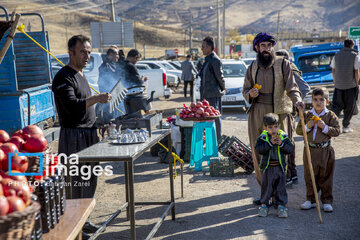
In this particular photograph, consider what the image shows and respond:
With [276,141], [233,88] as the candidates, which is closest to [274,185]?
[276,141]

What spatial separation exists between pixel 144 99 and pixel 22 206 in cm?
485

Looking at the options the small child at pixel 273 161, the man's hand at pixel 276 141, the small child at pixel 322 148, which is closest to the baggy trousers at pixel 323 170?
the small child at pixel 322 148

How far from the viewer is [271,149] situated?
5059 millimetres

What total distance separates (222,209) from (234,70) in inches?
441

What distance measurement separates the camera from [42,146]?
7.91 feet

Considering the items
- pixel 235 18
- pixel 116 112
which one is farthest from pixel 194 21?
pixel 116 112

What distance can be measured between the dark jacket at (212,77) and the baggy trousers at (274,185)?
334 cm

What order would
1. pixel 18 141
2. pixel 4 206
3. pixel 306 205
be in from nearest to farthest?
pixel 4 206, pixel 18 141, pixel 306 205

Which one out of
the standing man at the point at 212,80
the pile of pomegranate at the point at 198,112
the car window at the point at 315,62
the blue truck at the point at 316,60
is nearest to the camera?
the pile of pomegranate at the point at 198,112

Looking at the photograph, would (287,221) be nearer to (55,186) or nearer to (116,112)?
(55,186)

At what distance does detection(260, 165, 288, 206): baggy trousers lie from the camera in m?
5.10

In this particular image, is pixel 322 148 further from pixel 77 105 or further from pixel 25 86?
pixel 25 86

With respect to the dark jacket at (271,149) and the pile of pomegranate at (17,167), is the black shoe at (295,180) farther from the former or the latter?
the pile of pomegranate at (17,167)

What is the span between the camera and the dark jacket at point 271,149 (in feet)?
16.5
